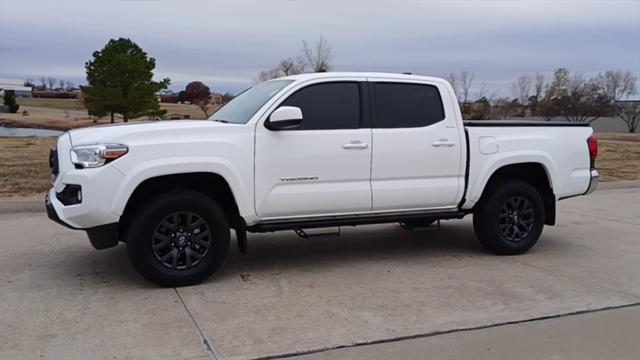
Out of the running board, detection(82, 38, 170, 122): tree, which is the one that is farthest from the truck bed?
detection(82, 38, 170, 122): tree

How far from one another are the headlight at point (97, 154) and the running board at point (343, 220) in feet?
4.71

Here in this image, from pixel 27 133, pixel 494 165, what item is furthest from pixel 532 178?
pixel 27 133

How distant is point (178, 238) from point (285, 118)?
1458 mm

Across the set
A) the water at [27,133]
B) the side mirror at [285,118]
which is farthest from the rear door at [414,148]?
the water at [27,133]

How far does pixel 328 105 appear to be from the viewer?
6383mm

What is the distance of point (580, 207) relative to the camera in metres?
11.2

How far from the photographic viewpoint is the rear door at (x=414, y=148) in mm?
6461

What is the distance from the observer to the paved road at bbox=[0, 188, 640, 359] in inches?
176

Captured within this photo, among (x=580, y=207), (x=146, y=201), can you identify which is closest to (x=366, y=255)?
(x=146, y=201)

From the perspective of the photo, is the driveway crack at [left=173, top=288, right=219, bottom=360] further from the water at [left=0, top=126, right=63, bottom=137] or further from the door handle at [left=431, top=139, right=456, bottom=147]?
the water at [left=0, top=126, right=63, bottom=137]

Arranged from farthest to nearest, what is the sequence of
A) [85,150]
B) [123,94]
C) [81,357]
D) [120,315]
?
1. [123,94]
2. [85,150]
3. [120,315]
4. [81,357]

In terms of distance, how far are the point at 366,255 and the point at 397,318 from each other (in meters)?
2.19

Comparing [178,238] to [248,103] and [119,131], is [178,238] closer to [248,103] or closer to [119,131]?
[119,131]

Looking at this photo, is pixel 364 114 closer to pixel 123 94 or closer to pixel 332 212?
pixel 332 212
